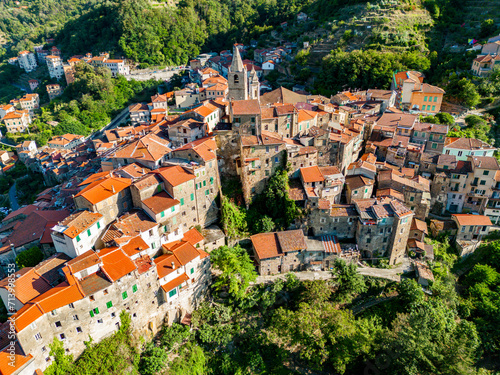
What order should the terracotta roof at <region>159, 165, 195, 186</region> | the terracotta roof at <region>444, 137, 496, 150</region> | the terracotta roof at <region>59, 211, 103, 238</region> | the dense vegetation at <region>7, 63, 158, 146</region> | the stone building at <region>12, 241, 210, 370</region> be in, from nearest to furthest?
the stone building at <region>12, 241, 210, 370</region> → the terracotta roof at <region>59, 211, 103, 238</region> → the terracotta roof at <region>159, 165, 195, 186</region> → the terracotta roof at <region>444, 137, 496, 150</region> → the dense vegetation at <region>7, 63, 158, 146</region>

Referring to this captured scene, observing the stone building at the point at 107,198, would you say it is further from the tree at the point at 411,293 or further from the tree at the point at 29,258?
the tree at the point at 411,293

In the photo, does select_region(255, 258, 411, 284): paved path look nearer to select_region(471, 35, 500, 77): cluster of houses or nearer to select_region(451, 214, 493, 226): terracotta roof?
select_region(451, 214, 493, 226): terracotta roof

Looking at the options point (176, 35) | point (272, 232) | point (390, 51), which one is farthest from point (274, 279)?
point (176, 35)

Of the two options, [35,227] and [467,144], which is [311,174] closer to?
[467,144]

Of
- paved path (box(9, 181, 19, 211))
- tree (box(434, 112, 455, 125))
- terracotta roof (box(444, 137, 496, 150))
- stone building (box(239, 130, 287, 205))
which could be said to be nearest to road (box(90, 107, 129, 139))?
paved path (box(9, 181, 19, 211))

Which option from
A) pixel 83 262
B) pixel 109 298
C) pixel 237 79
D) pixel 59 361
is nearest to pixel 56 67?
pixel 237 79

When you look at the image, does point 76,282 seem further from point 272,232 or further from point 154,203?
point 272,232
